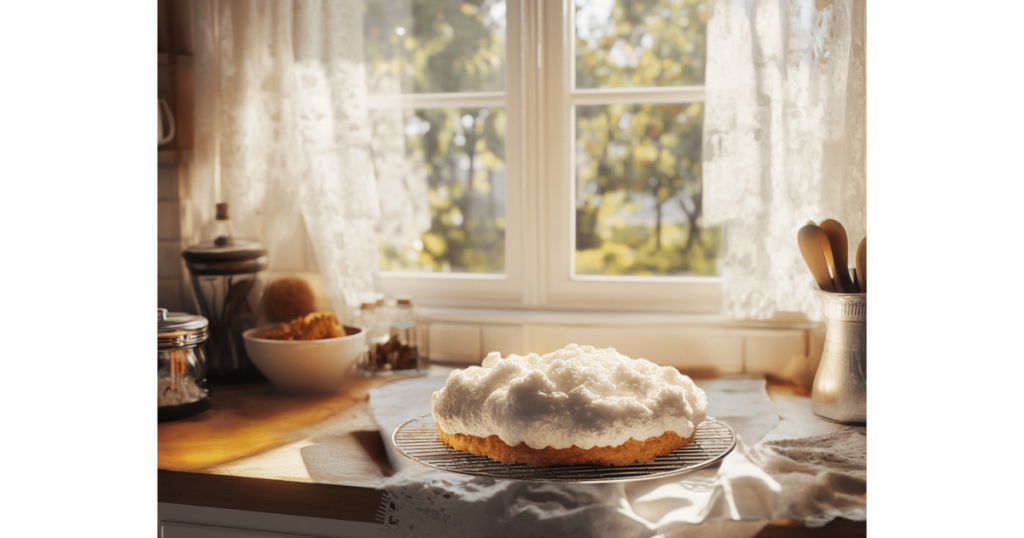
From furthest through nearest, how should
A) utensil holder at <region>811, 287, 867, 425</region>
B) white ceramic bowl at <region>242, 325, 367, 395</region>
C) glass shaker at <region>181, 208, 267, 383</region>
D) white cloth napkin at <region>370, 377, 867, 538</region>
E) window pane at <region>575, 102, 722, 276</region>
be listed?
window pane at <region>575, 102, 722, 276</region> → glass shaker at <region>181, 208, 267, 383</region> → white ceramic bowl at <region>242, 325, 367, 395</region> → utensil holder at <region>811, 287, 867, 425</region> → white cloth napkin at <region>370, 377, 867, 538</region>

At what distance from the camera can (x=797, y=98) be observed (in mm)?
1302

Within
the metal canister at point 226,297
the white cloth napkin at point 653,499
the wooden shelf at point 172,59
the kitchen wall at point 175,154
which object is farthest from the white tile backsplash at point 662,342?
the wooden shelf at point 172,59

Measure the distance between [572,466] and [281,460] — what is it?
0.40 meters

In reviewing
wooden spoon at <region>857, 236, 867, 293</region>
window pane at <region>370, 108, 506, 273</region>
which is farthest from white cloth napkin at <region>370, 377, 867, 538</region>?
window pane at <region>370, 108, 506, 273</region>

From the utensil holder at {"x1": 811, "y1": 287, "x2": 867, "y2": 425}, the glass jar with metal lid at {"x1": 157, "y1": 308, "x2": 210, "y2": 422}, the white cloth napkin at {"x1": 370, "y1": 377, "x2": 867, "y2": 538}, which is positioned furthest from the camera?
the glass jar with metal lid at {"x1": 157, "y1": 308, "x2": 210, "y2": 422}

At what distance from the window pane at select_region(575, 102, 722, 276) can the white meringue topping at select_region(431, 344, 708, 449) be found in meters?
0.59

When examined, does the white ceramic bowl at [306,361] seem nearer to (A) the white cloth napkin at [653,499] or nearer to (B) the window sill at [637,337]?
(B) the window sill at [637,337]

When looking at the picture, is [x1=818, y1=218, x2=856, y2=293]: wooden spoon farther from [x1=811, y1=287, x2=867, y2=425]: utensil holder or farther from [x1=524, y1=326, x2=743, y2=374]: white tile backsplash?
[x1=524, y1=326, x2=743, y2=374]: white tile backsplash

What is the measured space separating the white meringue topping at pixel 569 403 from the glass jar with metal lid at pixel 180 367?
19.5 inches

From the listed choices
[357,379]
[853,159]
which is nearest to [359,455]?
[357,379]

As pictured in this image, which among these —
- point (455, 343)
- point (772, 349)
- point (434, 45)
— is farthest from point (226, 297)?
point (772, 349)

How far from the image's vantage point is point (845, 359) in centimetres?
113

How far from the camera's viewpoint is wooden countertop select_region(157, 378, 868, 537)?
923mm

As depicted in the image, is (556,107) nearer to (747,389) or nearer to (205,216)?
(747,389)
